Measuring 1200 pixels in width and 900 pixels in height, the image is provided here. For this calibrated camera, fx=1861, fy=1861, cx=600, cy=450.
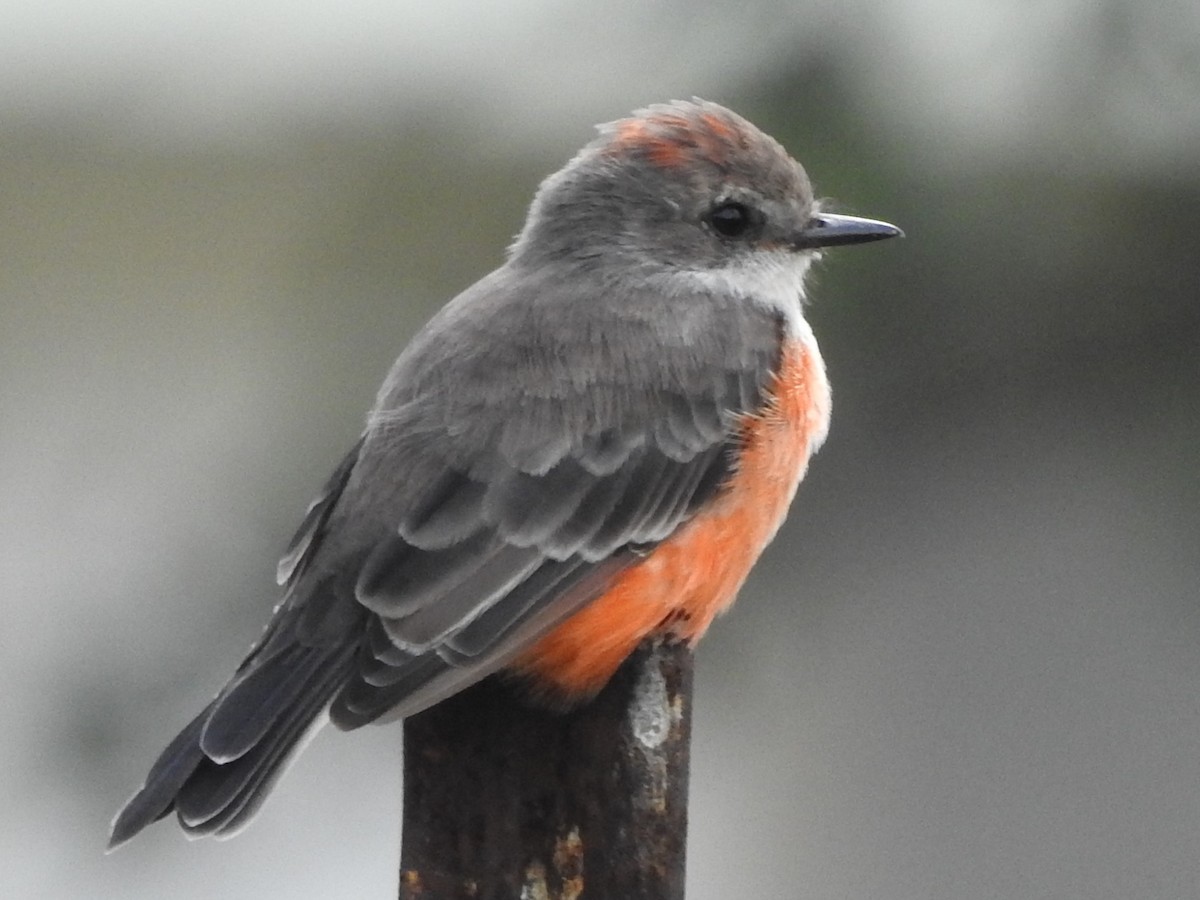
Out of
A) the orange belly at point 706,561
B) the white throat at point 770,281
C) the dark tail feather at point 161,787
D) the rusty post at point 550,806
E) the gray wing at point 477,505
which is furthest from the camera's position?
the white throat at point 770,281

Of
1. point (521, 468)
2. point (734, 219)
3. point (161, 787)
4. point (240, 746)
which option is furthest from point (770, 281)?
point (161, 787)

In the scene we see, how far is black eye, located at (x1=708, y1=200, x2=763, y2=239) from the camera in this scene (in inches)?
189

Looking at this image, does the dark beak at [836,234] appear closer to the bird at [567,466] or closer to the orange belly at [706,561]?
the bird at [567,466]

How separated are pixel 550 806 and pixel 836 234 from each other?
2150 millimetres

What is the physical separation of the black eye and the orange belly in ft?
1.33

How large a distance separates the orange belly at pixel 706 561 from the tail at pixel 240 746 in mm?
414

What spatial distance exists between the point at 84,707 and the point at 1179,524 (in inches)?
138

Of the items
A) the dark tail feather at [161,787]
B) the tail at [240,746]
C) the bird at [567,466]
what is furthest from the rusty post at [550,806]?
the dark tail feather at [161,787]

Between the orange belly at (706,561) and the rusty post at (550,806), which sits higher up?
the orange belly at (706,561)

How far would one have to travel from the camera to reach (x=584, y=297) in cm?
444

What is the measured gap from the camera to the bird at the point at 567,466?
3639mm

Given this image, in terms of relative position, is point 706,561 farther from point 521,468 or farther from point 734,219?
point 734,219

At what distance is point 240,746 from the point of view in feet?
11.8

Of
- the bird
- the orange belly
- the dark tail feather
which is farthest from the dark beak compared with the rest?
the dark tail feather
